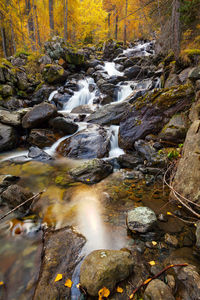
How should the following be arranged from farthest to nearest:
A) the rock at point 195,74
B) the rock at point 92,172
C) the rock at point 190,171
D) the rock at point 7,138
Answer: the rock at point 7,138
the rock at point 92,172
the rock at point 195,74
the rock at point 190,171

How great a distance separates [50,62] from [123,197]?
16.5 metres

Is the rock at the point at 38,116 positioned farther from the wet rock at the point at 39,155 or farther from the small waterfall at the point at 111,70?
the small waterfall at the point at 111,70

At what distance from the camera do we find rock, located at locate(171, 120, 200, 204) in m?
2.92

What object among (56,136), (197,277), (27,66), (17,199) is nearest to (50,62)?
(27,66)

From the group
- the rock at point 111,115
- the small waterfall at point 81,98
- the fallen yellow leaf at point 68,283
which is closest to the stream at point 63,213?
the fallen yellow leaf at point 68,283

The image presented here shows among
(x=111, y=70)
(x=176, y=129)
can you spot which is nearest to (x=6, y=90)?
(x=111, y=70)

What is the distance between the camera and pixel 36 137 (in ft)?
24.2

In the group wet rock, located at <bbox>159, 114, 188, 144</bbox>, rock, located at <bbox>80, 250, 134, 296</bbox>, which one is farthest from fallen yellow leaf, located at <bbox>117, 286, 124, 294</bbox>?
wet rock, located at <bbox>159, 114, 188, 144</bbox>

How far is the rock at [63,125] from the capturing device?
25.3ft

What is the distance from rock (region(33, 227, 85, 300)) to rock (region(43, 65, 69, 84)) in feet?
46.7

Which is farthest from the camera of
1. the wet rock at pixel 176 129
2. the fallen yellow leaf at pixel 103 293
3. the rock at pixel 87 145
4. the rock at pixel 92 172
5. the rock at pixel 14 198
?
the rock at pixel 87 145

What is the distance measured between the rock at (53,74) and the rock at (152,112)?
10.4 meters

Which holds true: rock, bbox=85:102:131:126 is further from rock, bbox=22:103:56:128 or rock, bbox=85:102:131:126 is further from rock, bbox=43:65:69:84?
rock, bbox=43:65:69:84

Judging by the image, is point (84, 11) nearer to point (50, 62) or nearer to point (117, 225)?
point (50, 62)
